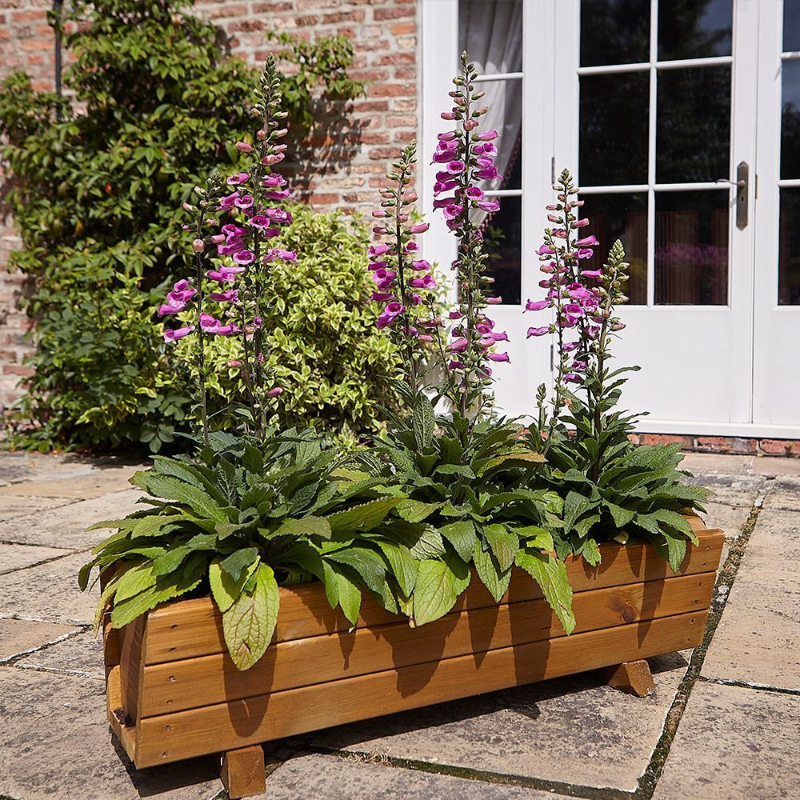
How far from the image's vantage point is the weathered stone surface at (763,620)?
6.48ft

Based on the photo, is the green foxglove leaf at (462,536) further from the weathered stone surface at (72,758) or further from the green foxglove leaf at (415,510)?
the weathered stone surface at (72,758)

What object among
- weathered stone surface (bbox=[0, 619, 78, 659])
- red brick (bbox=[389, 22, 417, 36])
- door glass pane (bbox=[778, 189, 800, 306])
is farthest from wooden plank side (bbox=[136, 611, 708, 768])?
red brick (bbox=[389, 22, 417, 36])

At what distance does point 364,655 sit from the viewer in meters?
1.62

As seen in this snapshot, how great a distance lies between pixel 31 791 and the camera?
1522mm

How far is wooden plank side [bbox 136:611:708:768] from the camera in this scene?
149 cm

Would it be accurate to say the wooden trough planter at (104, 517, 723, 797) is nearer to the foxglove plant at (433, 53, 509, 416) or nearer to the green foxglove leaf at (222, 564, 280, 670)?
the green foxglove leaf at (222, 564, 280, 670)

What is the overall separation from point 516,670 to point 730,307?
292 centimetres

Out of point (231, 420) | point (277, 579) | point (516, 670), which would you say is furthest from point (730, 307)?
point (277, 579)

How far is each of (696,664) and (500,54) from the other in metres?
3.44

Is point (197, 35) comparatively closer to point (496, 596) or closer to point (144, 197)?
point (144, 197)

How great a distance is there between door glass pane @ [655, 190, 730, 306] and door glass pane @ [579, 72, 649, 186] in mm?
220

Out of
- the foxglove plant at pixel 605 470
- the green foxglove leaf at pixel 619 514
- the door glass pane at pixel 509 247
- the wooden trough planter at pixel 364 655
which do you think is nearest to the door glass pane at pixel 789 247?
the door glass pane at pixel 509 247

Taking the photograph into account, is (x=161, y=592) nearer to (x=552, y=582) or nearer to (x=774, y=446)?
(x=552, y=582)

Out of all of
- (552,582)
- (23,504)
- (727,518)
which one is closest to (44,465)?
(23,504)
